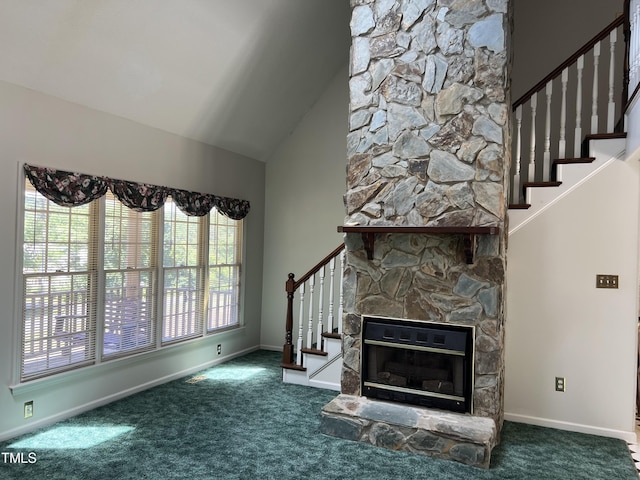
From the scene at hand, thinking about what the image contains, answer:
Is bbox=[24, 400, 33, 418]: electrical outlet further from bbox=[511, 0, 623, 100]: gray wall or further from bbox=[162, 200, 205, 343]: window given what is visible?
bbox=[511, 0, 623, 100]: gray wall

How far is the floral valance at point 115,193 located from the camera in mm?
3809

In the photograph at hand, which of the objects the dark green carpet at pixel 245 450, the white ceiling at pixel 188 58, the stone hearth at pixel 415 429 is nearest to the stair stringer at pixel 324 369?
the dark green carpet at pixel 245 450

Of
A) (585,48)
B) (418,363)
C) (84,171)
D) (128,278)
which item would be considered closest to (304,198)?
(128,278)

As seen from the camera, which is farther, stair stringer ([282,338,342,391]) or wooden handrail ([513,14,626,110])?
stair stringer ([282,338,342,391])

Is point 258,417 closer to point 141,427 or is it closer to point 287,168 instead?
point 141,427

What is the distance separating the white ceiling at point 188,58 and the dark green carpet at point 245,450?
2834mm

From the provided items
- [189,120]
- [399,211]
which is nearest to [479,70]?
[399,211]

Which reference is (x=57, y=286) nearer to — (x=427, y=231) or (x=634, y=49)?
(x=427, y=231)

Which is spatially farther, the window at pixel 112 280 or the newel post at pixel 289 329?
the newel post at pixel 289 329

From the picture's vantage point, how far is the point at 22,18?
3354 mm

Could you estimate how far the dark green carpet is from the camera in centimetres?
315

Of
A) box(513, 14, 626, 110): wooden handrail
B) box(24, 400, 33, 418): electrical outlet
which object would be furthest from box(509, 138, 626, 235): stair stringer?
box(24, 400, 33, 418): electrical outlet

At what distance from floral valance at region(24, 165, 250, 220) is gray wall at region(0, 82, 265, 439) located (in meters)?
0.11

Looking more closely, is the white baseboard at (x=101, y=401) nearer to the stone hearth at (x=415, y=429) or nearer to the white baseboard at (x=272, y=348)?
the white baseboard at (x=272, y=348)
